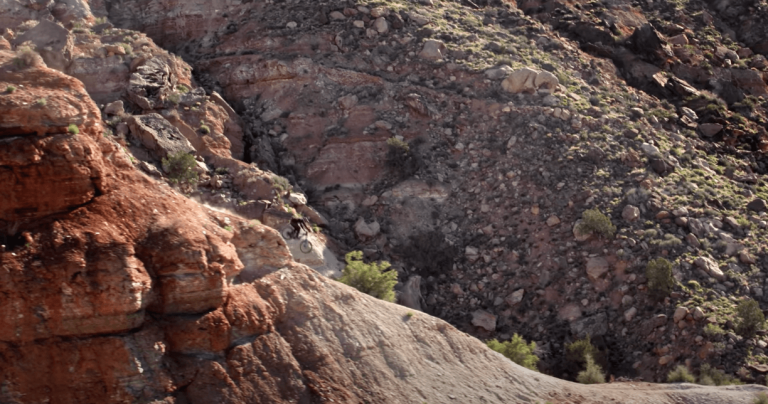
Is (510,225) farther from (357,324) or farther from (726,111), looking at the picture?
(726,111)

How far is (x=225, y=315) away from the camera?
541 inches

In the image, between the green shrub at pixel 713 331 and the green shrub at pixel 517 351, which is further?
the green shrub at pixel 713 331

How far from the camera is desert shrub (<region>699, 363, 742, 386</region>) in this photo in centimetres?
1969

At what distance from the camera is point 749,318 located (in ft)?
68.5

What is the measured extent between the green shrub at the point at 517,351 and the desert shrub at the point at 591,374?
4.01 ft

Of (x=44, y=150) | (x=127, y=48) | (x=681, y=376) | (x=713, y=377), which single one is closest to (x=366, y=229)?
(x=127, y=48)

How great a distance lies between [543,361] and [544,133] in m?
8.33

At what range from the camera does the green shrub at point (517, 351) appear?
800 inches

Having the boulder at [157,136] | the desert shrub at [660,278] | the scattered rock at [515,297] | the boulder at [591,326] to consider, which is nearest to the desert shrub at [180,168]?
the boulder at [157,136]

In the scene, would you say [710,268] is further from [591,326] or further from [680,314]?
[591,326]

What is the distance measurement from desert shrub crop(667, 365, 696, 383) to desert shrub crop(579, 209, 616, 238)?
4679 mm

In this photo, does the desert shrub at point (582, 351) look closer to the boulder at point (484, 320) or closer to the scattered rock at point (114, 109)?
the boulder at point (484, 320)

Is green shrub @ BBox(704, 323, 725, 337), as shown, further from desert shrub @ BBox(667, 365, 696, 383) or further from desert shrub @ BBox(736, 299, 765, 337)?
desert shrub @ BBox(667, 365, 696, 383)

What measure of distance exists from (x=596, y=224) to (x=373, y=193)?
23.3 ft
